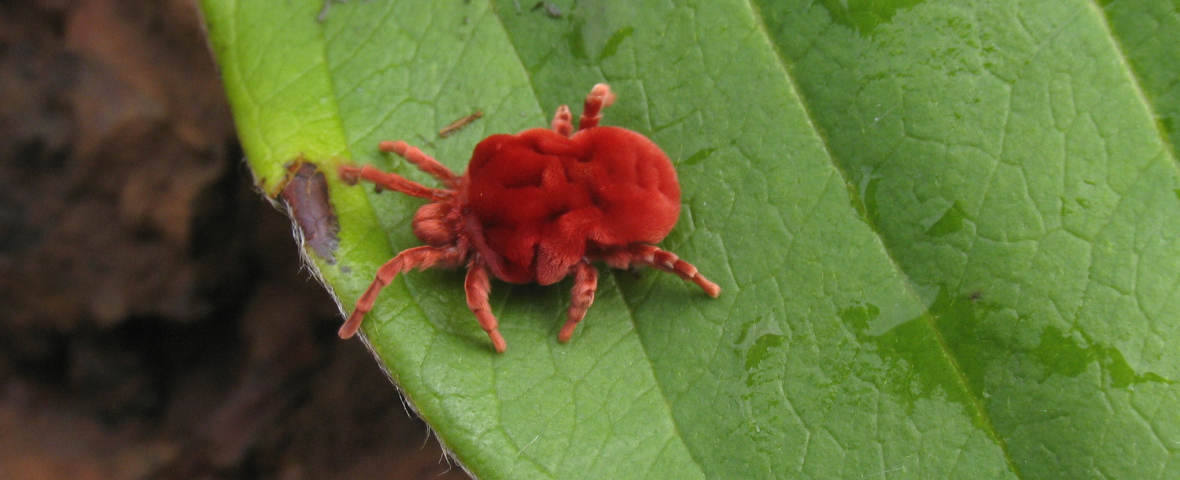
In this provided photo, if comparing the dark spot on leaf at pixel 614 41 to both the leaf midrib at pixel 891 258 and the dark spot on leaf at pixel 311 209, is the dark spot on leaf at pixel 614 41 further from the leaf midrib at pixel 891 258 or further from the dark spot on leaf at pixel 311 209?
the dark spot on leaf at pixel 311 209

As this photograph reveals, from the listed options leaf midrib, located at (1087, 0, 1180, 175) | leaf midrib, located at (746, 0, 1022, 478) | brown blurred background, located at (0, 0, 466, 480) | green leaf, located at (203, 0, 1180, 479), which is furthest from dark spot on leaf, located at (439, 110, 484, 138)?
leaf midrib, located at (1087, 0, 1180, 175)

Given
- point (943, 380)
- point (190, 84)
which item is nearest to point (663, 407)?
point (943, 380)

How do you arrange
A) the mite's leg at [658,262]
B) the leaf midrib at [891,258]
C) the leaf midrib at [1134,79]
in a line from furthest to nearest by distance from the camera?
1. the mite's leg at [658,262]
2. the leaf midrib at [891,258]
3. the leaf midrib at [1134,79]

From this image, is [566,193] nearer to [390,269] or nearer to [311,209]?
[390,269]

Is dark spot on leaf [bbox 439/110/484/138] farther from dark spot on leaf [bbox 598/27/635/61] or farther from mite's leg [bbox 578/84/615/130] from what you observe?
dark spot on leaf [bbox 598/27/635/61]

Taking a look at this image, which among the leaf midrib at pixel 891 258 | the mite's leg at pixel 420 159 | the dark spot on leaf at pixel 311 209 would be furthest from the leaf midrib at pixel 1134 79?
the dark spot on leaf at pixel 311 209

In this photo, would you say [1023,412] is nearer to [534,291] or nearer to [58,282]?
[534,291]
